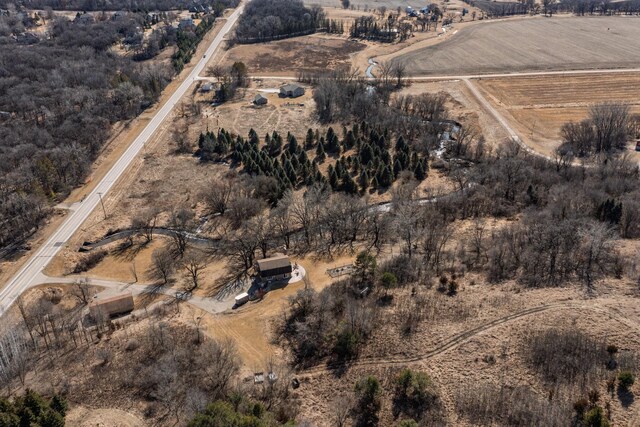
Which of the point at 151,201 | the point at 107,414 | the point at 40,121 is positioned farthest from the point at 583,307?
the point at 40,121

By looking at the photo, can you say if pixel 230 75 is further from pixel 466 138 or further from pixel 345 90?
pixel 466 138

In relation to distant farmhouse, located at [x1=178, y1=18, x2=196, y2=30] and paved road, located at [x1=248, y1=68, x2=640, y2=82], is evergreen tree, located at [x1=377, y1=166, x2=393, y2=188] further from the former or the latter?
distant farmhouse, located at [x1=178, y1=18, x2=196, y2=30]

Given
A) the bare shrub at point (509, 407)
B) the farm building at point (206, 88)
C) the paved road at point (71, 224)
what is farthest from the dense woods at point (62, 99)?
the bare shrub at point (509, 407)

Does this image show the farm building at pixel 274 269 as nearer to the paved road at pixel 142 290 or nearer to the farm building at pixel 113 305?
the paved road at pixel 142 290

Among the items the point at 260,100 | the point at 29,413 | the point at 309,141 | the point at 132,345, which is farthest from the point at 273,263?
the point at 260,100

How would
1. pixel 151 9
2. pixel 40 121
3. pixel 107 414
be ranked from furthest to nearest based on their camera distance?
pixel 151 9 → pixel 40 121 → pixel 107 414

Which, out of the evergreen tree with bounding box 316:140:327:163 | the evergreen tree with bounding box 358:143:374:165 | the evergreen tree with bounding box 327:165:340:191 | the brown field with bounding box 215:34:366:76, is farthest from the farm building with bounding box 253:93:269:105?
the evergreen tree with bounding box 327:165:340:191

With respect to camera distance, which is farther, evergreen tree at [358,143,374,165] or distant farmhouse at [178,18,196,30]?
distant farmhouse at [178,18,196,30]
